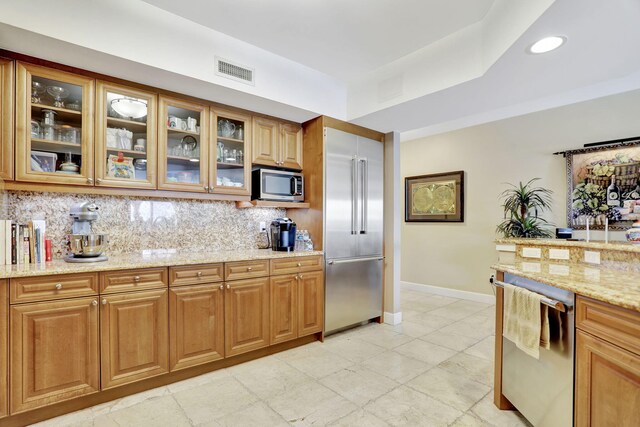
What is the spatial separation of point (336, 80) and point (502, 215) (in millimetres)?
3165

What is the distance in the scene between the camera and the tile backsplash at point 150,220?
2.44m

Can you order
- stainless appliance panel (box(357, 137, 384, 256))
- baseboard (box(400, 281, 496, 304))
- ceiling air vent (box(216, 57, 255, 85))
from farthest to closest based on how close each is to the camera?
baseboard (box(400, 281, 496, 304))
stainless appliance panel (box(357, 137, 384, 256))
ceiling air vent (box(216, 57, 255, 85))

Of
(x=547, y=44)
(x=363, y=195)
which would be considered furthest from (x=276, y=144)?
(x=547, y=44)

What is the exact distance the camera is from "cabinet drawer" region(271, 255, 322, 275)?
3.00 metres

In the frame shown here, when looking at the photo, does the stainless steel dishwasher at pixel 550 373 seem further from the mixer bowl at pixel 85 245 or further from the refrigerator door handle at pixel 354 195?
the mixer bowl at pixel 85 245

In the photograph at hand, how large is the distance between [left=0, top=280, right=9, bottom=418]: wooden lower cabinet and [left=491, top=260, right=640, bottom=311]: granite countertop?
308 cm

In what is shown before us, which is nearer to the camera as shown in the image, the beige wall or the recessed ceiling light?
the recessed ceiling light

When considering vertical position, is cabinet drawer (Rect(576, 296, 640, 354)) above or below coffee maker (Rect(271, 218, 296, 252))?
below

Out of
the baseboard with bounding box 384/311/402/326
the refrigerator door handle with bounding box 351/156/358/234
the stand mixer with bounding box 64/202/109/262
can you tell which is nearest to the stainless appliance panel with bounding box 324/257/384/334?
the baseboard with bounding box 384/311/402/326

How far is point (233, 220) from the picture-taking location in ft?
11.1

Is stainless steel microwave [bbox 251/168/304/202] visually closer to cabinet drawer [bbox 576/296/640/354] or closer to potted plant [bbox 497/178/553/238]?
cabinet drawer [bbox 576/296/640/354]

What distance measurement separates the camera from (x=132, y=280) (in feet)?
7.32

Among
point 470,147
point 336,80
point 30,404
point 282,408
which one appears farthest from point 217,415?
point 470,147

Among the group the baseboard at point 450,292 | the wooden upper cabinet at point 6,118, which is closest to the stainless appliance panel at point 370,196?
the baseboard at point 450,292
